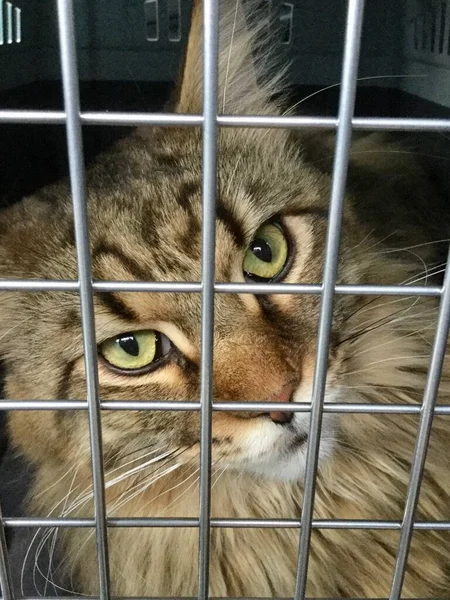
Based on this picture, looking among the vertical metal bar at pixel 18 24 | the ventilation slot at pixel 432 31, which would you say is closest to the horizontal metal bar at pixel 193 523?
the ventilation slot at pixel 432 31

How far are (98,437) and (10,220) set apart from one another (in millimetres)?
562

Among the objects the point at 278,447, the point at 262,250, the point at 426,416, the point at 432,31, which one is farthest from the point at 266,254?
the point at 432,31

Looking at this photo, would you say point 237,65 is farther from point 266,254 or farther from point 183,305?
point 183,305

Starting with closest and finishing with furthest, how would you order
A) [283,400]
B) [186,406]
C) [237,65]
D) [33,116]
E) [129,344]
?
[33,116], [186,406], [283,400], [129,344], [237,65]

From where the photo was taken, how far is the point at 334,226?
51 centimetres

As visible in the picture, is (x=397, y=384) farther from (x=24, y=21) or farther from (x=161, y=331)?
(x=24, y=21)

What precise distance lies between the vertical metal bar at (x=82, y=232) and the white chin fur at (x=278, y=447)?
227 mm

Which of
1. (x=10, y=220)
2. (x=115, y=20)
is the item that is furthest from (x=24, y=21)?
(x=10, y=220)

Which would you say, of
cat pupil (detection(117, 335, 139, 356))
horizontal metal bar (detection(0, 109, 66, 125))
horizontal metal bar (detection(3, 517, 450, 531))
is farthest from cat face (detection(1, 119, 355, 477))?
horizontal metal bar (detection(0, 109, 66, 125))

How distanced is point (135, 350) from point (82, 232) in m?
0.41

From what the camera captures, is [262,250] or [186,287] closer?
[186,287]

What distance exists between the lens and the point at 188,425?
819 mm

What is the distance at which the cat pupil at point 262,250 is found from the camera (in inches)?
36.7

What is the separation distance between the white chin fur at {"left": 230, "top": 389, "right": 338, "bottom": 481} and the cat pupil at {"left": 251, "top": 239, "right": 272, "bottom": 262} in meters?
0.23
